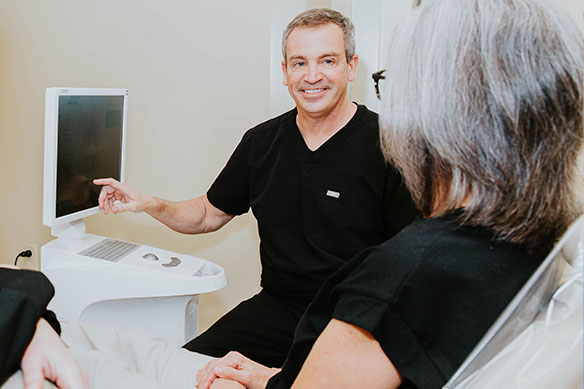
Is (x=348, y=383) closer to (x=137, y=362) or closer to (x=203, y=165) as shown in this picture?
(x=137, y=362)

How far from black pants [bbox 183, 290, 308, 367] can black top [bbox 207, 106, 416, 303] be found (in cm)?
6

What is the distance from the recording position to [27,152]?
250 centimetres

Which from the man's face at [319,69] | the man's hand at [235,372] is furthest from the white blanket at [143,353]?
the man's face at [319,69]

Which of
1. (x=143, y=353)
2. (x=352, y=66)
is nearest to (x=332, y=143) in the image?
(x=352, y=66)

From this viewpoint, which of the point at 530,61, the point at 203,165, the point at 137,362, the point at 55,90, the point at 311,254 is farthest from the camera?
the point at 203,165

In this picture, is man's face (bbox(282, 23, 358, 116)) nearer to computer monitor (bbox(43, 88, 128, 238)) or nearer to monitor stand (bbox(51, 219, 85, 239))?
computer monitor (bbox(43, 88, 128, 238))

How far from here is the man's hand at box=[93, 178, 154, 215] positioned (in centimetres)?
170

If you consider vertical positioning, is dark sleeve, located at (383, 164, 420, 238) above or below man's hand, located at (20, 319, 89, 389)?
above

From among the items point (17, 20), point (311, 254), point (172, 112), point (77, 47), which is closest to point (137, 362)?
point (311, 254)

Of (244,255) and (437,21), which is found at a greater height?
(437,21)

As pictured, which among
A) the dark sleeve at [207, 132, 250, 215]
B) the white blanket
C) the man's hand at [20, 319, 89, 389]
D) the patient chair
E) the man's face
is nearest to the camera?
the patient chair

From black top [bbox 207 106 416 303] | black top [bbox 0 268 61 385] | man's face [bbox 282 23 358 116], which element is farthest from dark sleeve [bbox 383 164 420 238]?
black top [bbox 0 268 61 385]

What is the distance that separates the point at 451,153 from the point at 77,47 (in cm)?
201

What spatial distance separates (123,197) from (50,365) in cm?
98
